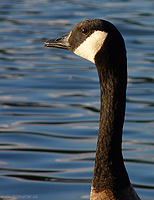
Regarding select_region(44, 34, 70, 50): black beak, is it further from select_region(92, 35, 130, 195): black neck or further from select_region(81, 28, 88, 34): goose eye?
select_region(92, 35, 130, 195): black neck

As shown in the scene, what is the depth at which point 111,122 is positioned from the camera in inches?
204

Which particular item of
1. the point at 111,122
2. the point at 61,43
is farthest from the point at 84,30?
the point at 111,122

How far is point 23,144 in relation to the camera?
7.91 meters

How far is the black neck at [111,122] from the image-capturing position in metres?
5.01

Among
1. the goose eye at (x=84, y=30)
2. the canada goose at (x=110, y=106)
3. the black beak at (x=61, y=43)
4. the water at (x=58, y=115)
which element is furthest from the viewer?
the water at (x=58, y=115)

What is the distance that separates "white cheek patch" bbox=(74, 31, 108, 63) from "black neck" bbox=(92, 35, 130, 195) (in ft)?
0.21

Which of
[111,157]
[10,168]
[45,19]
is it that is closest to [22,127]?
[10,168]

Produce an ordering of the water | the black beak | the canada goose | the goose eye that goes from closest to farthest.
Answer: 1. the canada goose
2. the goose eye
3. the black beak
4. the water

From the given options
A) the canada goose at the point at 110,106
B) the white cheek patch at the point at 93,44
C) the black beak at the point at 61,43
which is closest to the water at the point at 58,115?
the canada goose at the point at 110,106

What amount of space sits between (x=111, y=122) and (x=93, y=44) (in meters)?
0.70

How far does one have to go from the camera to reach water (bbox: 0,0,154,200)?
22.7ft

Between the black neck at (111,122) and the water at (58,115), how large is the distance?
4.87 ft

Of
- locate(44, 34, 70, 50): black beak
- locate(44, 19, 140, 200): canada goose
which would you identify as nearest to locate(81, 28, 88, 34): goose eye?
locate(44, 19, 140, 200): canada goose

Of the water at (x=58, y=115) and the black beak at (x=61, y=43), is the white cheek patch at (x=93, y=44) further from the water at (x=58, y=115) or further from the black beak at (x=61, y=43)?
the water at (x=58, y=115)
